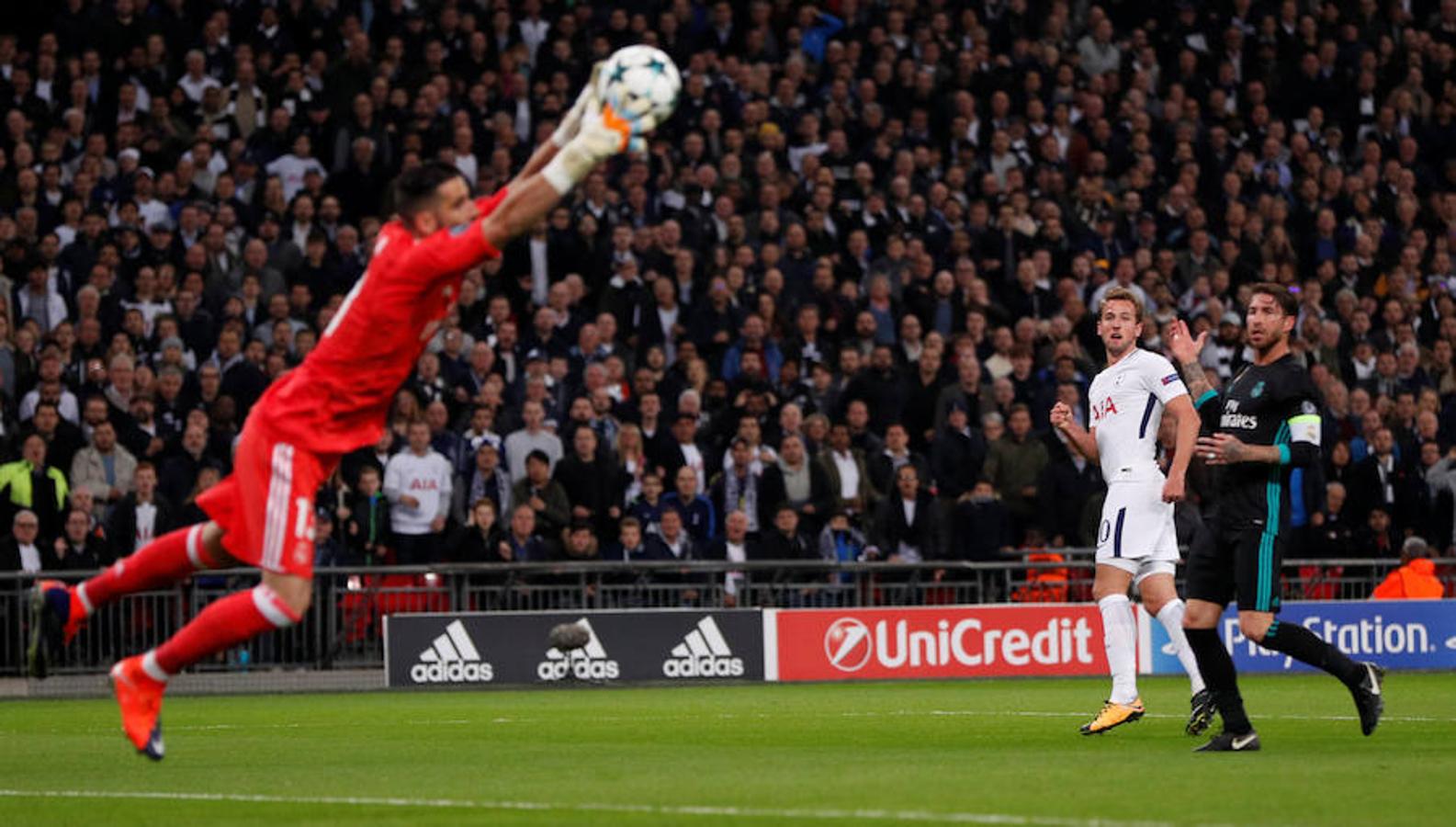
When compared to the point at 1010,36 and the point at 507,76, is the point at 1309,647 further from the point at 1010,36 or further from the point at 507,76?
the point at 1010,36

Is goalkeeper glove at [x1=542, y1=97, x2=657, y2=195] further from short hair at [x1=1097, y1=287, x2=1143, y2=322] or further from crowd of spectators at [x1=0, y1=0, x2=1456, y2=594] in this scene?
crowd of spectators at [x1=0, y1=0, x2=1456, y2=594]

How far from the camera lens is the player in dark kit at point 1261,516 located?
38.8 feet

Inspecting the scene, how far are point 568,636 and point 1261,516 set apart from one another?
9855 millimetres

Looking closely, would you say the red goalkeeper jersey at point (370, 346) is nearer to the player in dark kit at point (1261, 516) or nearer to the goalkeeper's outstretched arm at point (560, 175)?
the goalkeeper's outstretched arm at point (560, 175)

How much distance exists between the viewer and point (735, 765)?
10.9 m

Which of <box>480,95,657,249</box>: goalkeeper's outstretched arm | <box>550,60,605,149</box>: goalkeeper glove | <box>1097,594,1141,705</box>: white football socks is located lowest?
<box>1097,594,1141,705</box>: white football socks

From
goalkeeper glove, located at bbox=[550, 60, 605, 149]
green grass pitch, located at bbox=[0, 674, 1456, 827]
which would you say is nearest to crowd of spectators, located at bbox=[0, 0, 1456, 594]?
green grass pitch, located at bbox=[0, 674, 1456, 827]

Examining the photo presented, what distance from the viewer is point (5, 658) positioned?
2081 cm

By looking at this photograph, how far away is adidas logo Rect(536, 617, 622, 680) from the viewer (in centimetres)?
2108

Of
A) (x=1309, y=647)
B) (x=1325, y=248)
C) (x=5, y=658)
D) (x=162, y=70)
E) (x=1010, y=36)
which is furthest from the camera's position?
(x=1010, y=36)

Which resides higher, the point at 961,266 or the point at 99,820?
the point at 961,266

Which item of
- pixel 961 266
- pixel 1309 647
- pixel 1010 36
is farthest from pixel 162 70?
pixel 1309 647

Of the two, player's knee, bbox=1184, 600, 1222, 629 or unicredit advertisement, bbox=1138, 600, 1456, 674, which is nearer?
player's knee, bbox=1184, 600, 1222, 629

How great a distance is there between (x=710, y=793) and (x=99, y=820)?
8.03 ft
